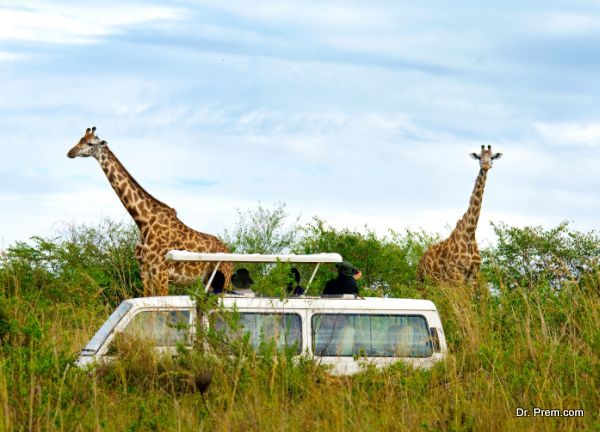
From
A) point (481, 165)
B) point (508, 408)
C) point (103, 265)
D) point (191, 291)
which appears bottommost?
point (508, 408)

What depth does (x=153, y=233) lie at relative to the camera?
19.1 meters

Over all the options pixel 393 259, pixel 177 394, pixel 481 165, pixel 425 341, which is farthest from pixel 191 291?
pixel 393 259

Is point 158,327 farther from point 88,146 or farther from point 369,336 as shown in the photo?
point 88,146

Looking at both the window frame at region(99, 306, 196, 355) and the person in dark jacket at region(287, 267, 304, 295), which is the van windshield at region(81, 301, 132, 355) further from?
the person in dark jacket at region(287, 267, 304, 295)

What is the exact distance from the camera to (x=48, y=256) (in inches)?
890

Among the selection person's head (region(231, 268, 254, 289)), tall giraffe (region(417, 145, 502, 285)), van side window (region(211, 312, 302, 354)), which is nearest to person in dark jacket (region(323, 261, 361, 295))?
person's head (region(231, 268, 254, 289))

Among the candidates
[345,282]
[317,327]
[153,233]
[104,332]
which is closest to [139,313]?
[104,332]

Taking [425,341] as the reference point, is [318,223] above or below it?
above

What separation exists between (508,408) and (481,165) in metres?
12.6

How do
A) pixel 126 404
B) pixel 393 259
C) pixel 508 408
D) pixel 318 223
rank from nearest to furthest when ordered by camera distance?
pixel 508 408 < pixel 126 404 < pixel 393 259 < pixel 318 223

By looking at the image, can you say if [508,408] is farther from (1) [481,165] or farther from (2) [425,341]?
(1) [481,165]

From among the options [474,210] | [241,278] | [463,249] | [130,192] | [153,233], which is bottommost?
[241,278]

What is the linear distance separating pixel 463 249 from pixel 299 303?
10600 mm

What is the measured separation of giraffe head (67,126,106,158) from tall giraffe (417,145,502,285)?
274 inches
